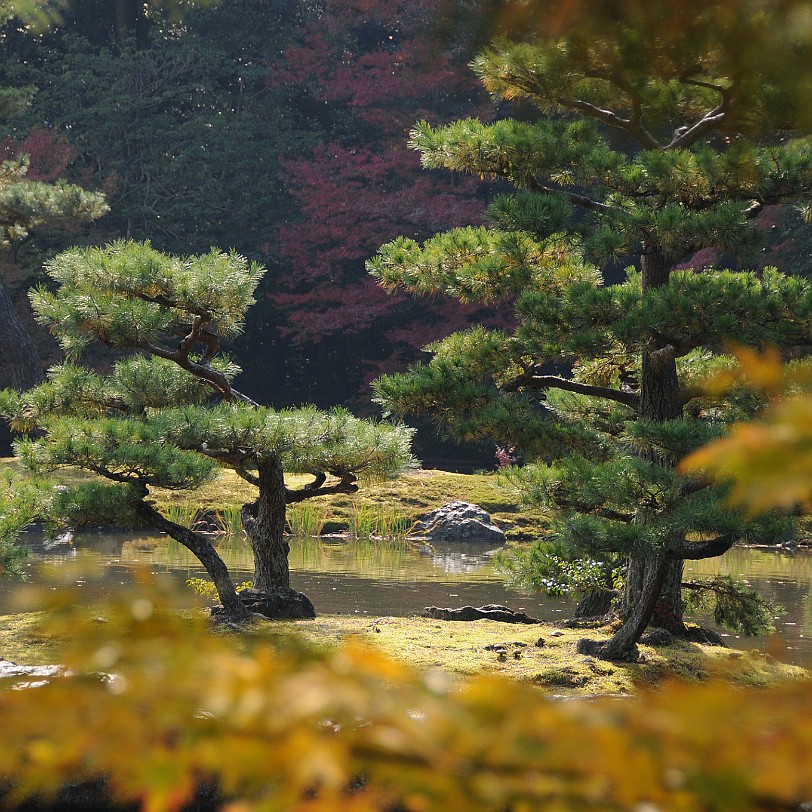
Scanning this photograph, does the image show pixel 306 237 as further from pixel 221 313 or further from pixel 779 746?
pixel 779 746

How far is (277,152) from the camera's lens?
20078 mm

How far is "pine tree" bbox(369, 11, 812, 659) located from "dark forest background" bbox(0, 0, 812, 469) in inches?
470

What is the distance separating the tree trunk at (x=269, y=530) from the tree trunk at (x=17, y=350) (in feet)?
32.3

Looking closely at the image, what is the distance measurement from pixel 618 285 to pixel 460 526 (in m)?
6.97

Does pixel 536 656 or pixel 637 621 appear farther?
pixel 536 656

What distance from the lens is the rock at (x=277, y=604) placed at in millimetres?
5879

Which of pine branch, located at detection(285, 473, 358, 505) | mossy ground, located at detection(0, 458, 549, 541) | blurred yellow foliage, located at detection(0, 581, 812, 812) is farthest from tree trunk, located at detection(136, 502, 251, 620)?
mossy ground, located at detection(0, 458, 549, 541)

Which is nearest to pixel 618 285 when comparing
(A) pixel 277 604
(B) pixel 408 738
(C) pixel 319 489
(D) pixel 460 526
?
(C) pixel 319 489

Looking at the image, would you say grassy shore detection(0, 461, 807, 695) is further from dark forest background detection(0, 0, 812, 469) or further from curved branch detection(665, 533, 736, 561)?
dark forest background detection(0, 0, 812, 469)

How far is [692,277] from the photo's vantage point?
16.6 feet

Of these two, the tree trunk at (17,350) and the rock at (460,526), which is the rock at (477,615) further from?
the tree trunk at (17,350)

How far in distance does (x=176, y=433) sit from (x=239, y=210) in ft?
49.7

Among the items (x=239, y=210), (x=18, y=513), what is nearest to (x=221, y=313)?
(x=18, y=513)

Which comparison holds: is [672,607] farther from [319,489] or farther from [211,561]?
[211,561]
